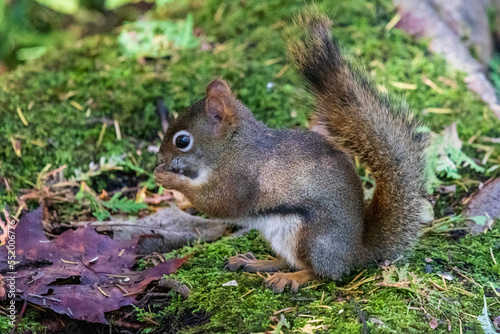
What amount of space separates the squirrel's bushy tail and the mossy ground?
0.13 m

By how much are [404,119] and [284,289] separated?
919 mm

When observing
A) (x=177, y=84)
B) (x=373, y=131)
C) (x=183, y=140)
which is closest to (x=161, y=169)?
(x=183, y=140)

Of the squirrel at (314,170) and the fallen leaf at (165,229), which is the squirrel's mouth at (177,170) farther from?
the fallen leaf at (165,229)

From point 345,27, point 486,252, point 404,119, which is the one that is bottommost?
point 486,252

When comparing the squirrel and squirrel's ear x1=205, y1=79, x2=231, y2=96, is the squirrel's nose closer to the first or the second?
the squirrel

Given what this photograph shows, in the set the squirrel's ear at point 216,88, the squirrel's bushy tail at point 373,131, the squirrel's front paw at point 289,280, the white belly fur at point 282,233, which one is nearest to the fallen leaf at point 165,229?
the white belly fur at point 282,233

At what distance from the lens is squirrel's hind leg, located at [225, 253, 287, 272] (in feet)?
7.49

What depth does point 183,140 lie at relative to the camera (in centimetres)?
226

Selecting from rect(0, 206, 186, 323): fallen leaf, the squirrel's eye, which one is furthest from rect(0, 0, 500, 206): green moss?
the squirrel's eye

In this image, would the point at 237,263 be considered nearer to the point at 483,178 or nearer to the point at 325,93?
the point at 325,93

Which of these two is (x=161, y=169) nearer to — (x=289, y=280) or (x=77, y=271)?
(x=77, y=271)

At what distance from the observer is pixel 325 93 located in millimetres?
2176

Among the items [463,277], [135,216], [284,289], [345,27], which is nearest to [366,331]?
[284,289]

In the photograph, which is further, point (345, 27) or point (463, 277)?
point (345, 27)
